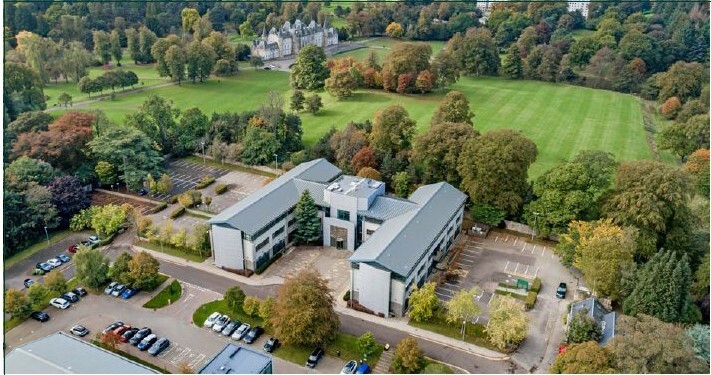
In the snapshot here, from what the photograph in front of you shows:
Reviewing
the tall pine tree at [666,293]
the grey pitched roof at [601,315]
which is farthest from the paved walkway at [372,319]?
the tall pine tree at [666,293]

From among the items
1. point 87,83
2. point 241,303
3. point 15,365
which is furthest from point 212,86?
point 15,365

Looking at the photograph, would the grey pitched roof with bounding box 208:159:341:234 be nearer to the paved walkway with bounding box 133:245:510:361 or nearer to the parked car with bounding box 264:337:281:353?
the paved walkway with bounding box 133:245:510:361

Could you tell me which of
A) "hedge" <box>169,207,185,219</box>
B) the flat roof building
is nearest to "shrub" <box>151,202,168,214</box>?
"hedge" <box>169,207,185,219</box>

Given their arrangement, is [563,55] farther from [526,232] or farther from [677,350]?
[677,350]

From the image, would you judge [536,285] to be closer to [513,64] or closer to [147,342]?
[147,342]

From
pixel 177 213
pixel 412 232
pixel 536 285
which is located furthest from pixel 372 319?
Answer: pixel 177 213

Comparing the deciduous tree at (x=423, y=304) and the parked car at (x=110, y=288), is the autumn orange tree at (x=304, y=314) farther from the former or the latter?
the parked car at (x=110, y=288)

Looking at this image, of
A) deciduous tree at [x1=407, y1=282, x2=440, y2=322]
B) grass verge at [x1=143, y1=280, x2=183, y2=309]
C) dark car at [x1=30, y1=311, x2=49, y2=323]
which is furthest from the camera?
grass verge at [x1=143, y1=280, x2=183, y2=309]
